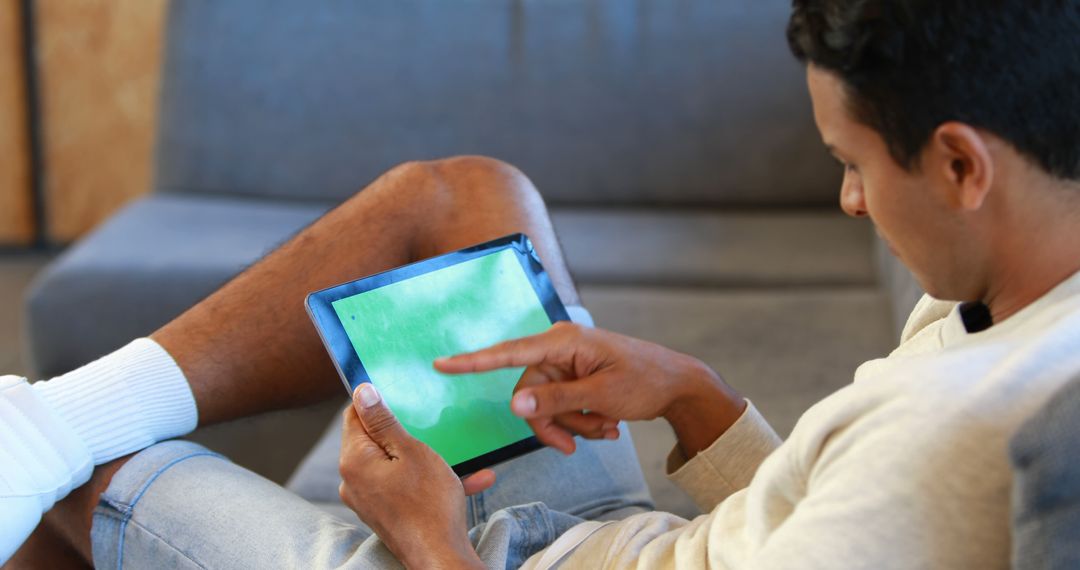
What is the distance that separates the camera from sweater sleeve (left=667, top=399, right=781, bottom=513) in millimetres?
1041

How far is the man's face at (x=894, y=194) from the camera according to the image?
2.41 ft

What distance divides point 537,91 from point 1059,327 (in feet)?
5.44

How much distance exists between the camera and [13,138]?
2.88m

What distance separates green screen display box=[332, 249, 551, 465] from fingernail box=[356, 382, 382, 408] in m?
0.03

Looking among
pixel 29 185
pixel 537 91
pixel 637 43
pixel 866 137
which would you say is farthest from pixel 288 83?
pixel 866 137

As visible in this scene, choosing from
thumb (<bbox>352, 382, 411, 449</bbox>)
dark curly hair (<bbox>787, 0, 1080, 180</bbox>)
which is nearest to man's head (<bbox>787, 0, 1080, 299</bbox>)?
dark curly hair (<bbox>787, 0, 1080, 180</bbox>)

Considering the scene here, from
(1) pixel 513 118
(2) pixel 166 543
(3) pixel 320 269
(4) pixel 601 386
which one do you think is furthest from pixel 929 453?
(1) pixel 513 118

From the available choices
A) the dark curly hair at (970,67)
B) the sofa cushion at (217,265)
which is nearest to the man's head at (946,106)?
the dark curly hair at (970,67)

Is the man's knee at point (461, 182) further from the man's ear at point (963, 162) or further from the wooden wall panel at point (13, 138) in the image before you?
the wooden wall panel at point (13, 138)

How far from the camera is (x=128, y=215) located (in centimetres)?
220

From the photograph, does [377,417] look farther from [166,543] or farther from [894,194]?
[894,194]

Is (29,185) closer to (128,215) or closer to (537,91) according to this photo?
(128,215)

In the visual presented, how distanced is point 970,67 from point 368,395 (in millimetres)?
514

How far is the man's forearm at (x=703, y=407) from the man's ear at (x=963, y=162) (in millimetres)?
368
